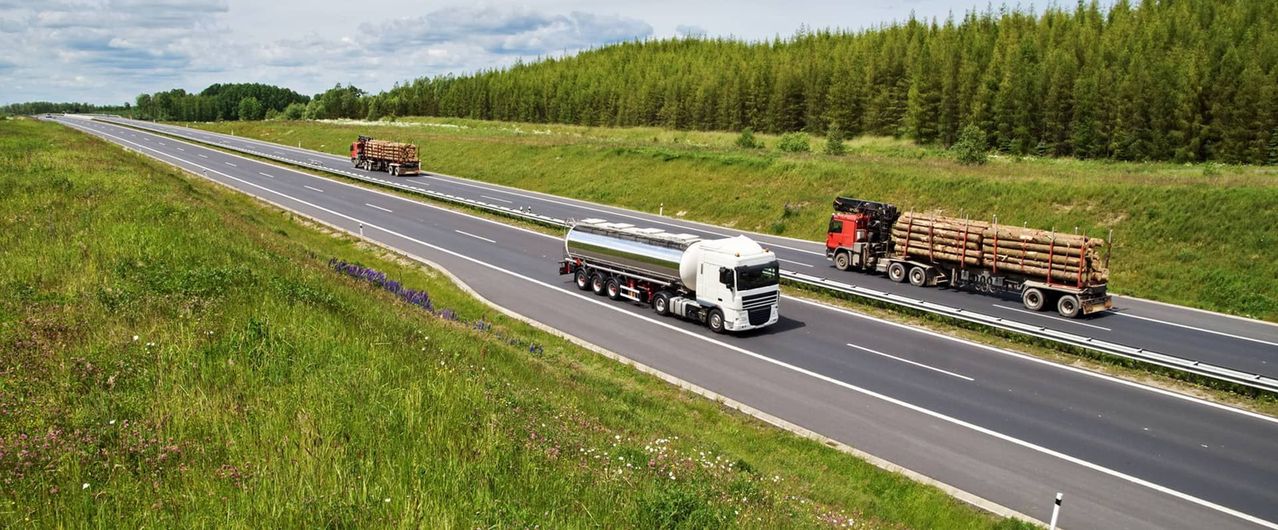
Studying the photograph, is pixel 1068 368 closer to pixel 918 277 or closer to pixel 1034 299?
pixel 1034 299

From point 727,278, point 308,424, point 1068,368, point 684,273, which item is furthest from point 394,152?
point 308,424

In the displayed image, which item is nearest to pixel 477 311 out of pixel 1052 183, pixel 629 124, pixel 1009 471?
pixel 1009 471

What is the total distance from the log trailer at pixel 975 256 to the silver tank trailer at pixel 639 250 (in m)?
9.73

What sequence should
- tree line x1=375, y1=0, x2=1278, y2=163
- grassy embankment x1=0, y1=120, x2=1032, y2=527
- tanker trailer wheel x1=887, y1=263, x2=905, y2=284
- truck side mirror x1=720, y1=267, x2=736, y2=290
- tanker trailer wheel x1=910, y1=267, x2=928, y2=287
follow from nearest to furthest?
grassy embankment x1=0, y1=120, x2=1032, y2=527 < truck side mirror x1=720, y1=267, x2=736, y2=290 < tanker trailer wheel x1=910, y1=267, x2=928, y2=287 < tanker trailer wheel x1=887, y1=263, x2=905, y2=284 < tree line x1=375, y1=0, x2=1278, y2=163

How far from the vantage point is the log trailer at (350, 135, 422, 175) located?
6562 cm

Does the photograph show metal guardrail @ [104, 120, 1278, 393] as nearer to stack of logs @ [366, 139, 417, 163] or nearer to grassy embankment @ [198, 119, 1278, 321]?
grassy embankment @ [198, 119, 1278, 321]

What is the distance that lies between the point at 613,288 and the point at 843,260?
1144cm

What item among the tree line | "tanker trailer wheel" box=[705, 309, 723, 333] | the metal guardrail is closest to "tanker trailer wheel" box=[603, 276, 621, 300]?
"tanker trailer wheel" box=[705, 309, 723, 333]

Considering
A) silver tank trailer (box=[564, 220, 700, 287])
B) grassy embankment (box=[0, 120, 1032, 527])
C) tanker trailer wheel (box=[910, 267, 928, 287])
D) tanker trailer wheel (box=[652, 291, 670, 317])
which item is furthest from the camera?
tanker trailer wheel (box=[910, 267, 928, 287])

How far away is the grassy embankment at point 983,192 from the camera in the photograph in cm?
2919

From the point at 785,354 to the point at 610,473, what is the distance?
13.6m

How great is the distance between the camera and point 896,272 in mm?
30109

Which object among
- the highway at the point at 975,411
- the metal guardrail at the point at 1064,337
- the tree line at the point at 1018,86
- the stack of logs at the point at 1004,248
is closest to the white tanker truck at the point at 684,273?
the highway at the point at 975,411

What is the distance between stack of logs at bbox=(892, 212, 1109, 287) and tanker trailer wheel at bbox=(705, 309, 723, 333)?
10977 mm
